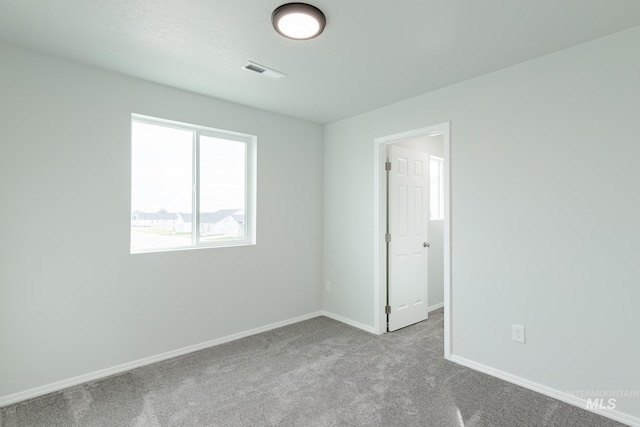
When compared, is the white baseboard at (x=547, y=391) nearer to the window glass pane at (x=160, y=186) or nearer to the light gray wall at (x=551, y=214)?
the light gray wall at (x=551, y=214)

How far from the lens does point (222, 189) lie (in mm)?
3551

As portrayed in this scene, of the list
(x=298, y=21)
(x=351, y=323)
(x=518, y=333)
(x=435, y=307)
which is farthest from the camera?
(x=435, y=307)

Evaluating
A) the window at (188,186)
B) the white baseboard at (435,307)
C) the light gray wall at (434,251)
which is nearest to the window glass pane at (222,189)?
the window at (188,186)

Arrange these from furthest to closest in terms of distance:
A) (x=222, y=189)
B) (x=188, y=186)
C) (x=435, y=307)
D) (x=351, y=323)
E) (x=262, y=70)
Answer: (x=435, y=307)
(x=351, y=323)
(x=222, y=189)
(x=188, y=186)
(x=262, y=70)

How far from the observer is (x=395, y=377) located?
2.64 meters

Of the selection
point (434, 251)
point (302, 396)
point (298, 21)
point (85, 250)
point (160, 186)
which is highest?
point (298, 21)

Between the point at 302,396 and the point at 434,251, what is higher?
the point at 434,251

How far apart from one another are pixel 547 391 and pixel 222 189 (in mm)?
3279

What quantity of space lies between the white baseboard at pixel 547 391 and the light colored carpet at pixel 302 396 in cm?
5

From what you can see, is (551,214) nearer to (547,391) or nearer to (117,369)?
(547,391)

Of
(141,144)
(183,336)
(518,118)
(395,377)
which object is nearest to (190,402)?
(183,336)

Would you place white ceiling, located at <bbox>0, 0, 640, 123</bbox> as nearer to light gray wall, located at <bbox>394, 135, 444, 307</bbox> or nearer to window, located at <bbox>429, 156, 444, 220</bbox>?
light gray wall, located at <bbox>394, 135, 444, 307</bbox>

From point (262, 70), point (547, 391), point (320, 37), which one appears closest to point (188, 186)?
point (262, 70)

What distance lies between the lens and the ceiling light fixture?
6.08 feet
